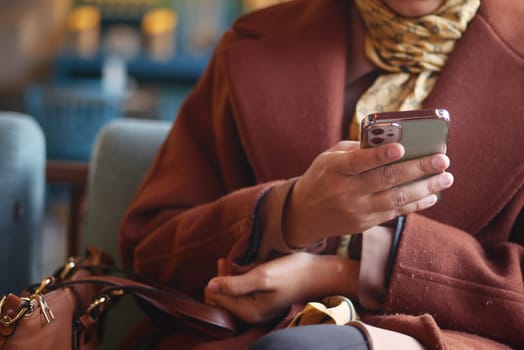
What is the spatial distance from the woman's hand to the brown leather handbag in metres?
0.02

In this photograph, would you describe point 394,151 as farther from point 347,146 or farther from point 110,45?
point 110,45

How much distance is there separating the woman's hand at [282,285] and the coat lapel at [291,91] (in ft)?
0.55

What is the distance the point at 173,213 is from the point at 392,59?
42cm

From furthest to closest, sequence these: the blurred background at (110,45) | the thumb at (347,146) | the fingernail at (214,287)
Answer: the blurred background at (110,45)
the fingernail at (214,287)
the thumb at (347,146)

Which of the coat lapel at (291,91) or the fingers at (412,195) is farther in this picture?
the coat lapel at (291,91)

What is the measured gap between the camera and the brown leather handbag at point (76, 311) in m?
0.80

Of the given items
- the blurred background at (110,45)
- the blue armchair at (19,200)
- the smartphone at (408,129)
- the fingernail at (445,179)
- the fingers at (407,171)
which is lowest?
the blurred background at (110,45)

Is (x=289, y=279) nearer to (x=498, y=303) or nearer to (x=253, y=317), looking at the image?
(x=253, y=317)

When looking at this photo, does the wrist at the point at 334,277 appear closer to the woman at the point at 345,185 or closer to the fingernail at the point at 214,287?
the woman at the point at 345,185

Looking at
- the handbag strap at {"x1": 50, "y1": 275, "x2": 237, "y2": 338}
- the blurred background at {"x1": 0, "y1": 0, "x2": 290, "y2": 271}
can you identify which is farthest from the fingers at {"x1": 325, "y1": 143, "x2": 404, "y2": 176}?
the blurred background at {"x1": 0, "y1": 0, "x2": 290, "y2": 271}

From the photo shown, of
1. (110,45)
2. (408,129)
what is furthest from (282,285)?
(110,45)

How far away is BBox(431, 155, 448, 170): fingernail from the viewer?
0.72 m

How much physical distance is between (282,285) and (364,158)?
0.26 m

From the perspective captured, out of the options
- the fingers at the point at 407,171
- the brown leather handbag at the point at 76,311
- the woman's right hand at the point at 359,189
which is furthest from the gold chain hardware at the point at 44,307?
the fingers at the point at 407,171
